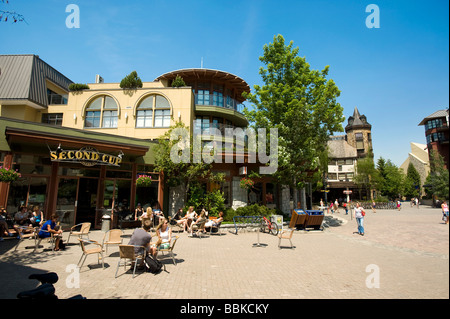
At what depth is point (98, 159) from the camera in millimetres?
12992

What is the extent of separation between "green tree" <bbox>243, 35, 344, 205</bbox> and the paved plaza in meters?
7.70

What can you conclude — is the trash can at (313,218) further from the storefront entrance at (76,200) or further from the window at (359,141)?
the window at (359,141)

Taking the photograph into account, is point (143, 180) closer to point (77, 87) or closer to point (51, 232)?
point (51, 232)

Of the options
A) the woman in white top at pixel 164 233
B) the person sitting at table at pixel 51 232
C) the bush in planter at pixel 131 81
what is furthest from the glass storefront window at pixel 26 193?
the bush in planter at pixel 131 81

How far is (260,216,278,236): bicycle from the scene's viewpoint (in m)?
13.5

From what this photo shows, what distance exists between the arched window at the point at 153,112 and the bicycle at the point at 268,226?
11086 millimetres

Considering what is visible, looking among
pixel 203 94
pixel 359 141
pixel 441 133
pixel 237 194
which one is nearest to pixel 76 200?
pixel 237 194

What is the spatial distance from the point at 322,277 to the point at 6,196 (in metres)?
14.9

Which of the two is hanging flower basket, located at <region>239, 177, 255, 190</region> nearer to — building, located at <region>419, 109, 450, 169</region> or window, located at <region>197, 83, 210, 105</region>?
window, located at <region>197, 83, 210, 105</region>

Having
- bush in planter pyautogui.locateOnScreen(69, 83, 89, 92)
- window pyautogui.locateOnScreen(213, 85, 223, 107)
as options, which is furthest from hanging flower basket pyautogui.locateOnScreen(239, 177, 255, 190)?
bush in planter pyautogui.locateOnScreen(69, 83, 89, 92)

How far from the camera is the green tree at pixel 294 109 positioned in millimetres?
16484
